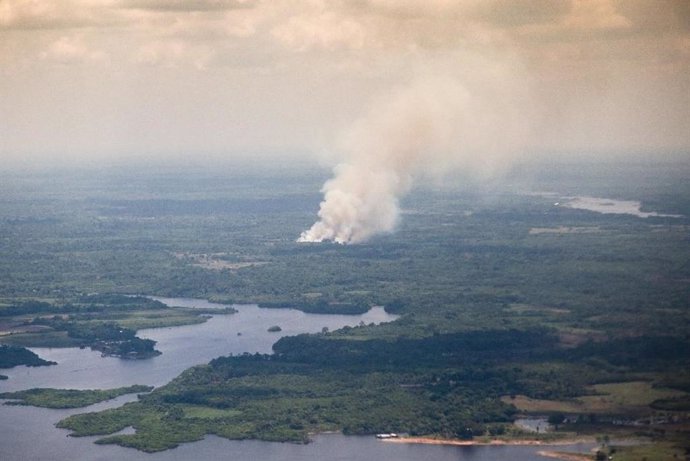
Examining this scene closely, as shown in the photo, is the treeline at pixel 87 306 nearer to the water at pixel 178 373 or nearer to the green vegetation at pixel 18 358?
the water at pixel 178 373

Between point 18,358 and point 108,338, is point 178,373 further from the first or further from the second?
point 108,338

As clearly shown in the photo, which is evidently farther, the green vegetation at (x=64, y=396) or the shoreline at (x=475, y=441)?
the green vegetation at (x=64, y=396)

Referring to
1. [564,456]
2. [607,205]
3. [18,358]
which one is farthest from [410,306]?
[607,205]

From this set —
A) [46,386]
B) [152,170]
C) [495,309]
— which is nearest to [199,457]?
[46,386]

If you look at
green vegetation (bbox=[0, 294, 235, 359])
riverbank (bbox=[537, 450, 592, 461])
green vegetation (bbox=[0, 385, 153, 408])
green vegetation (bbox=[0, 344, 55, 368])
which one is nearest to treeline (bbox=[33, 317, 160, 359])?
green vegetation (bbox=[0, 294, 235, 359])

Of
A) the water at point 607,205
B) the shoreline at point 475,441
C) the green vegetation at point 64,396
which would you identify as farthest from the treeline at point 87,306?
the water at point 607,205

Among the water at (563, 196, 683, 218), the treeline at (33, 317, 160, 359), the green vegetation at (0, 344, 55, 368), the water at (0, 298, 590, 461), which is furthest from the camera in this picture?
the water at (563, 196, 683, 218)

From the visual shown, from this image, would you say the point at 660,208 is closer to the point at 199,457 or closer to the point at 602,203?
the point at 602,203

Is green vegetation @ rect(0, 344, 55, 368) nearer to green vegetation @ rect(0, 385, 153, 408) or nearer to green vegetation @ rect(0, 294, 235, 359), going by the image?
green vegetation @ rect(0, 294, 235, 359)
